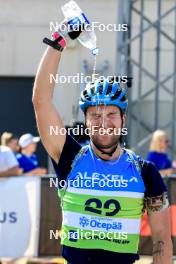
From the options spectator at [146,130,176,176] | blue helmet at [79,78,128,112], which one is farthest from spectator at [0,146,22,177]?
blue helmet at [79,78,128,112]

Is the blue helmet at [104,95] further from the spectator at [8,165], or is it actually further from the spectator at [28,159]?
the spectator at [28,159]

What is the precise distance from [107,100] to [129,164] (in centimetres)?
29

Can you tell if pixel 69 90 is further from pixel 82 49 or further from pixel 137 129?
pixel 137 129

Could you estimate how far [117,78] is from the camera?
324 cm

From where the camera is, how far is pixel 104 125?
2988 mm

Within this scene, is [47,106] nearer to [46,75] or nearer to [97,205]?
[46,75]

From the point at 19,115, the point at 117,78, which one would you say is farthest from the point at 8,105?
the point at 117,78

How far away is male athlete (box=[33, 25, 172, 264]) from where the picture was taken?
299cm

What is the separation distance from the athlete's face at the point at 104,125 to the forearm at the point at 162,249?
0.48m

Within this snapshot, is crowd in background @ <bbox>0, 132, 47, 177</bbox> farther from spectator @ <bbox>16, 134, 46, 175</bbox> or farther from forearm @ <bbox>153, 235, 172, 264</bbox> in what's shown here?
forearm @ <bbox>153, 235, 172, 264</bbox>

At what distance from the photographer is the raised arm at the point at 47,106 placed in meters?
3.03

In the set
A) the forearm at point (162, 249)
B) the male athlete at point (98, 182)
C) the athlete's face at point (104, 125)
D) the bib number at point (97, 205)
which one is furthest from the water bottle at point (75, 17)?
the forearm at point (162, 249)

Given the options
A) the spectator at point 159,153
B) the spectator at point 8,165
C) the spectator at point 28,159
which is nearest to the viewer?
the spectator at point 8,165

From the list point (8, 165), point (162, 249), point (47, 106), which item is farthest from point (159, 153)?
point (47, 106)
